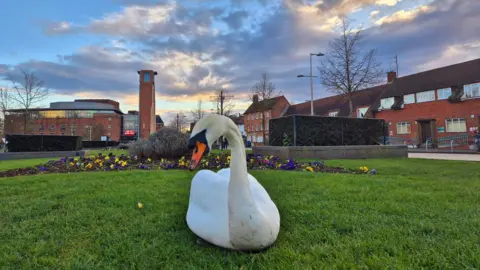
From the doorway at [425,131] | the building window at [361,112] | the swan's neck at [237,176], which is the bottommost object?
the swan's neck at [237,176]

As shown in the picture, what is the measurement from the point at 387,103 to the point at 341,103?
10.2m

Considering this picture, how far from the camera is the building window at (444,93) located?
2975 cm

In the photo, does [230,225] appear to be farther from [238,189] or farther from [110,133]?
[110,133]

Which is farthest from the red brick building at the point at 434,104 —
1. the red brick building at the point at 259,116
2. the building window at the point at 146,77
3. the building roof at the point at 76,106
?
the building roof at the point at 76,106

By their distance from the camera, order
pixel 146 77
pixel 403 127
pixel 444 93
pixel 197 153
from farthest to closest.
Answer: pixel 146 77 → pixel 403 127 → pixel 444 93 → pixel 197 153

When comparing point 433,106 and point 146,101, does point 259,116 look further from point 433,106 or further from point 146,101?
point 433,106

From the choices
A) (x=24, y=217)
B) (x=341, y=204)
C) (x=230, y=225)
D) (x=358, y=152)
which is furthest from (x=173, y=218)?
(x=358, y=152)

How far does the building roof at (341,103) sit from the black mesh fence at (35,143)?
2930cm

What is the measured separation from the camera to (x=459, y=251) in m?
2.33

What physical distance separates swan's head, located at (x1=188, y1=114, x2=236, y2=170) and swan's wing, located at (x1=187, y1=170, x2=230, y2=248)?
24.9 inches

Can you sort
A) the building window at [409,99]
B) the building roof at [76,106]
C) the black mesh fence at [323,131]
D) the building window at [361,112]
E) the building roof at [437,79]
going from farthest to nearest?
the building roof at [76,106] → the building window at [361,112] → the building window at [409,99] → the building roof at [437,79] → the black mesh fence at [323,131]

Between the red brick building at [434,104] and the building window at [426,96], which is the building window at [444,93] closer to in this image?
the red brick building at [434,104]

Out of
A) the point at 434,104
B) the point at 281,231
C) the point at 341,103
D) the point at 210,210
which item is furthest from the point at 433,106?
the point at 210,210

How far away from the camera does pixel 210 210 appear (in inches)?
96.9
